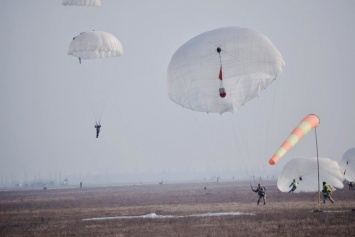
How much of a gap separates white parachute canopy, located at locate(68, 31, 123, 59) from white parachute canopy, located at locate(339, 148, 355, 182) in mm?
33704

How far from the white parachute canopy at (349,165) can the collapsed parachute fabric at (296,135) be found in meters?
37.0

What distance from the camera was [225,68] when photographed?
30766mm

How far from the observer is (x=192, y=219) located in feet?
99.6

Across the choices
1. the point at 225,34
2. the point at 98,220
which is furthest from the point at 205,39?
the point at 98,220

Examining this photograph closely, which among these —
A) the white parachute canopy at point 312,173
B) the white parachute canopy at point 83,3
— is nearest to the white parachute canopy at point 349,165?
the white parachute canopy at point 312,173

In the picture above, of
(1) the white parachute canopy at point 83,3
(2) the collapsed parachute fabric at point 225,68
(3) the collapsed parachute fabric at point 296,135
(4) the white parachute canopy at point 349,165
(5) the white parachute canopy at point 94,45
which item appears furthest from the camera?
(4) the white parachute canopy at point 349,165

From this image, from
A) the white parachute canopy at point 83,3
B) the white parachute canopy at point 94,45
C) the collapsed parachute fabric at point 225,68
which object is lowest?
the collapsed parachute fabric at point 225,68

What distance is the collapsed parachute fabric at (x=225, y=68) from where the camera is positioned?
3075 cm

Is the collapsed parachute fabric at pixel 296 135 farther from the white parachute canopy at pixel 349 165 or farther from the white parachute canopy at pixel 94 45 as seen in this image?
the white parachute canopy at pixel 349 165

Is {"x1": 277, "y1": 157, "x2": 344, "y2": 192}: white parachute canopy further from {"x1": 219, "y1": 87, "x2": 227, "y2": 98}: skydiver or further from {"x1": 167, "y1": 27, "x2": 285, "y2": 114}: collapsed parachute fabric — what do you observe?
{"x1": 219, "y1": 87, "x2": 227, "y2": 98}: skydiver

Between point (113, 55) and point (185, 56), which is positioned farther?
point (113, 55)

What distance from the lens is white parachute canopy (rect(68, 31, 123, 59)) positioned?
43844 millimetres

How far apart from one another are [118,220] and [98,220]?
1326 mm

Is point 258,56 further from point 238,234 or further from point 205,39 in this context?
point 238,234
